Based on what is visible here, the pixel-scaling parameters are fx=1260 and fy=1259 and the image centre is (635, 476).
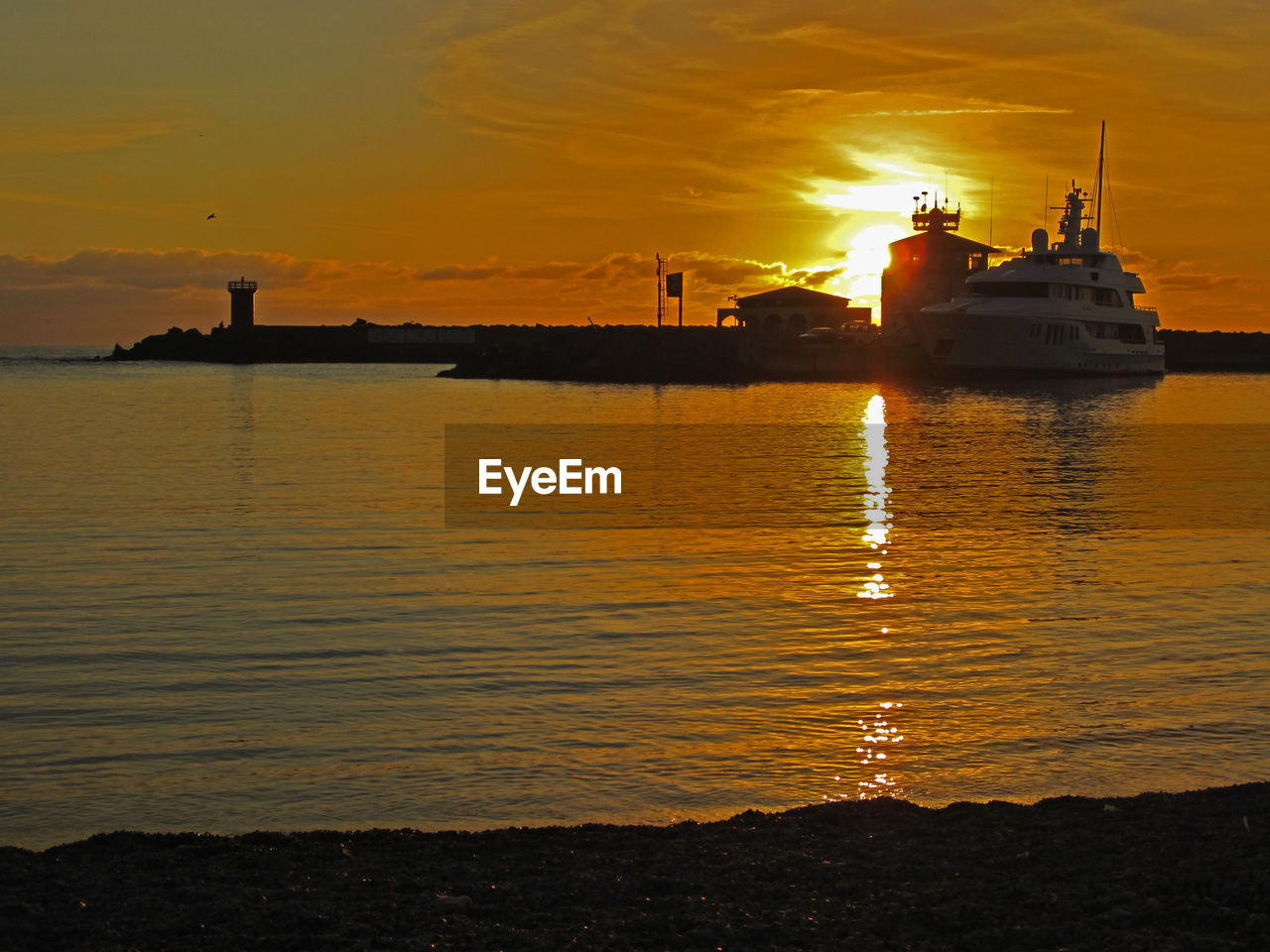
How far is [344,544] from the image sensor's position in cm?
1648

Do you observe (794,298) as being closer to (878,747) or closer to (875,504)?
(875,504)

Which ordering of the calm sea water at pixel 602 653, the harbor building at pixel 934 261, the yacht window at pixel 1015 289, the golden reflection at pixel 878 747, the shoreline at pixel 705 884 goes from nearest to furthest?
the shoreline at pixel 705 884
the golden reflection at pixel 878 747
the calm sea water at pixel 602 653
the yacht window at pixel 1015 289
the harbor building at pixel 934 261

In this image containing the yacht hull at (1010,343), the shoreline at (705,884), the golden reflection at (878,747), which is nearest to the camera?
the shoreline at (705,884)

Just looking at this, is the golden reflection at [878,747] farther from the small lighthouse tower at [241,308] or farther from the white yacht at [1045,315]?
the small lighthouse tower at [241,308]

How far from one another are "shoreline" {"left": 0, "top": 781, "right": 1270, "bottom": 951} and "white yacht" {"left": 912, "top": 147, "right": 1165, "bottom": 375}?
67209 millimetres

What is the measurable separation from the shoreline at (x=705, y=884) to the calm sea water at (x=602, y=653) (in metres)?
0.62

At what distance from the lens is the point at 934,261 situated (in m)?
104

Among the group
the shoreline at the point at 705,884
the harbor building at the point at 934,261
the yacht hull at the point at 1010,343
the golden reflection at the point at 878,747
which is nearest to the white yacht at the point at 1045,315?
the yacht hull at the point at 1010,343

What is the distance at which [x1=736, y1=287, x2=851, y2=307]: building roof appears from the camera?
4523 inches

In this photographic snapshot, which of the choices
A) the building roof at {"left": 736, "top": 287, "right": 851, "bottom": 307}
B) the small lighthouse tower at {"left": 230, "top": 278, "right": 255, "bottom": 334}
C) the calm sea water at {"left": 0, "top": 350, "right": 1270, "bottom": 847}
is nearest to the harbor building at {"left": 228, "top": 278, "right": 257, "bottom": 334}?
the small lighthouse tower at {"left": 230, "top": 278, "right": 255, "bottom": 334}

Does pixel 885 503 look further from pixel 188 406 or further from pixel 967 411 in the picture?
pixel 188 406

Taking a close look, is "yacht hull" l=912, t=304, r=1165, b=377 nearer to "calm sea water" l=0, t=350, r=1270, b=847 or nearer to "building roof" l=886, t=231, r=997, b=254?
"building roof" l=886, t=231, r=997, b=254

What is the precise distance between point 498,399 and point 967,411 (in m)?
22.0

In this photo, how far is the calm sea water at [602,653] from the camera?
23.6 ft
